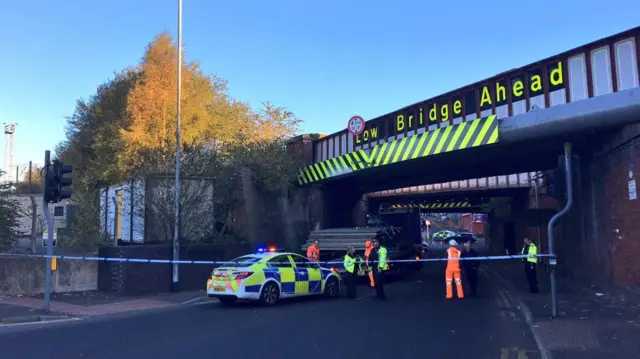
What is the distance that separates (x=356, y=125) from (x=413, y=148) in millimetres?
3332

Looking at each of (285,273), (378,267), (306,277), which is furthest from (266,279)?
(378,267)

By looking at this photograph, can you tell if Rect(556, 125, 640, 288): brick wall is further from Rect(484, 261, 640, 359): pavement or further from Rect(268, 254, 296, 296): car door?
Rect(268, 254, 296, 296): car door

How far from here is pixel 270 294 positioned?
44.9ft

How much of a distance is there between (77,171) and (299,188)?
420 inches

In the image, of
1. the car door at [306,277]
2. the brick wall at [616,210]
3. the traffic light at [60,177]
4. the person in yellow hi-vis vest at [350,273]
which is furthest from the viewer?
the person in yellow hi-vis vest at [350,273]

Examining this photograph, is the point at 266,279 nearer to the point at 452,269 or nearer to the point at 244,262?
Answer: the point at 244,262

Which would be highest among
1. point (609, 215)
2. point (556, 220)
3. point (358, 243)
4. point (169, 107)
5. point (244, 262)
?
point (169, 107)

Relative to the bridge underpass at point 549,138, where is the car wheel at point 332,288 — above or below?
below

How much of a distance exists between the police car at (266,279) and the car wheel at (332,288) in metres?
0.06

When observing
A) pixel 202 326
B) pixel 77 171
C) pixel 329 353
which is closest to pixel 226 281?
pixel 202 326

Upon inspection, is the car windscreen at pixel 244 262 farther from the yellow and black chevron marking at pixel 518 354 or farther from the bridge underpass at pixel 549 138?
the yellow and black chevron marking at pixel 518 354

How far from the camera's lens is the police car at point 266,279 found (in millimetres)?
13133

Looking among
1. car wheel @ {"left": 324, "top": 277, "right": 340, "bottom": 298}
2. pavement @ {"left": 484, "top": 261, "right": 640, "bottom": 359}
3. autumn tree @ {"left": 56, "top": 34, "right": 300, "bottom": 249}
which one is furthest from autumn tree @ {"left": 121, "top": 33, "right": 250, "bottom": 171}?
pavement @ {"left": 484, "top": 261, "right": 640, "bottom": 359}

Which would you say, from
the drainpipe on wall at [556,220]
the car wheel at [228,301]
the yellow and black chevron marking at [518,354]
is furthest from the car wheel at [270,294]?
the yellow and black chevron marking at [518,354]
